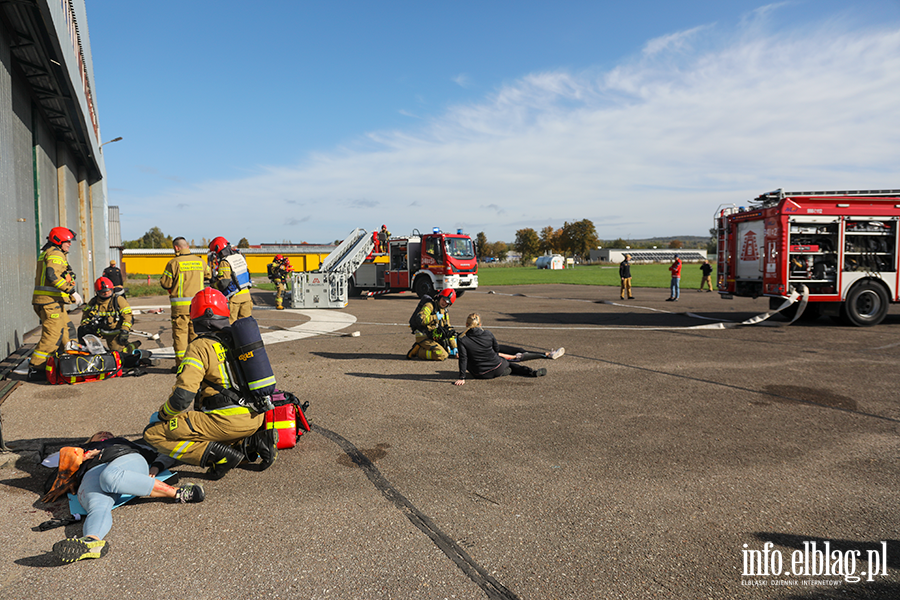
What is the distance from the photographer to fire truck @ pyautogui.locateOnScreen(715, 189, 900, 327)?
12750mm

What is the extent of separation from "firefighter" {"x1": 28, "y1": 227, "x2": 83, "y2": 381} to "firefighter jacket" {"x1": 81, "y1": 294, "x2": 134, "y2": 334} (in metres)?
0.60

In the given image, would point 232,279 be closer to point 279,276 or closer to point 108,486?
point 108,486

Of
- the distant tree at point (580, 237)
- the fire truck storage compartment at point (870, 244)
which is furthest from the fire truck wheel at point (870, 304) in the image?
the distant tree at point (580, 237)

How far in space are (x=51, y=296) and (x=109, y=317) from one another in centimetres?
88

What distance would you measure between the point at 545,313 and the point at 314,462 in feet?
43.3

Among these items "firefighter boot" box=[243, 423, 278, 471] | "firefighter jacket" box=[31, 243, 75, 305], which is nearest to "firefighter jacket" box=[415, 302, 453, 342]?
"firefighter boot" box=[243, 423, 278, 471]

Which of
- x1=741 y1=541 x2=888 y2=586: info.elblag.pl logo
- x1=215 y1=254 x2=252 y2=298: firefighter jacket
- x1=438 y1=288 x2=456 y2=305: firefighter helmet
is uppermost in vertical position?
x1=215 y1=254 x2=252 y2=298: firefighter jacket

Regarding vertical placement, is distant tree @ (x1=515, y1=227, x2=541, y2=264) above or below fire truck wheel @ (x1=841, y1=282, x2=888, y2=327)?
above

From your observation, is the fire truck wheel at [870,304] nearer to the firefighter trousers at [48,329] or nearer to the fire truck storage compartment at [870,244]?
the fire truck storage compartment at [870,244]

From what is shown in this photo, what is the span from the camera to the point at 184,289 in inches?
303

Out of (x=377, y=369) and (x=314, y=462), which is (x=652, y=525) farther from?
(x=377, y=369)

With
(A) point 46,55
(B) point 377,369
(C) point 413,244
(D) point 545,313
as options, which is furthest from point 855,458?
(C) point 413,244

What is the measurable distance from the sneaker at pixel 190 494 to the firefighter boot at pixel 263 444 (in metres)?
0.56

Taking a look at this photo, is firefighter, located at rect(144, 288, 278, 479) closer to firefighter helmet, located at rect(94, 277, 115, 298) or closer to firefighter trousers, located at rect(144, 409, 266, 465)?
firefighter trousers, located at rect(144, 409, 266, 465)
